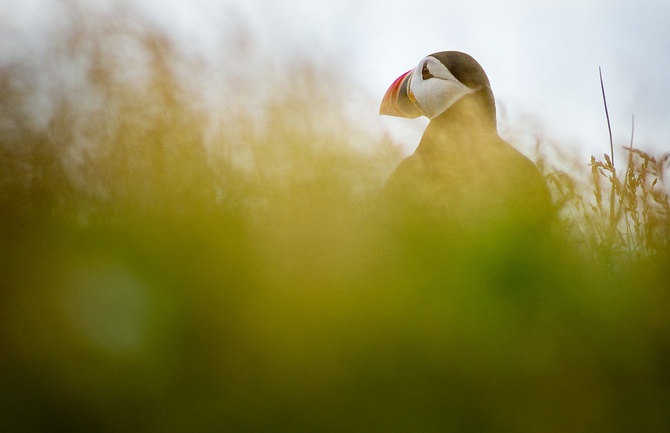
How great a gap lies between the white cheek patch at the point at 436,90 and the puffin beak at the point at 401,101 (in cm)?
8

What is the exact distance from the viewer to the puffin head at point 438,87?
17.3 feet

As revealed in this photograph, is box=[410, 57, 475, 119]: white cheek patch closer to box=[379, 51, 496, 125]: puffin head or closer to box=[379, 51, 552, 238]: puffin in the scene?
box=[379, 51, 496, 125]: puffin head

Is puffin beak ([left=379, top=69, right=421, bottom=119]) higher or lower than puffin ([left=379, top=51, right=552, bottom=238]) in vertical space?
higher

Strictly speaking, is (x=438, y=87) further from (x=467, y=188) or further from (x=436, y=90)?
(x=467, y=188)

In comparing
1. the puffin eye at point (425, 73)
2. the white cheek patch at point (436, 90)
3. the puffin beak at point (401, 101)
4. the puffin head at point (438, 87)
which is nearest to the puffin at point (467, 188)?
the puffin head at point (438, 87)

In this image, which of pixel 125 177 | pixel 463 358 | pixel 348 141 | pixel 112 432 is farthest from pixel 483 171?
pixel 112 432

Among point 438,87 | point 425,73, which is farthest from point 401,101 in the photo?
point 438,87

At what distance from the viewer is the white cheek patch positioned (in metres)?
5.36

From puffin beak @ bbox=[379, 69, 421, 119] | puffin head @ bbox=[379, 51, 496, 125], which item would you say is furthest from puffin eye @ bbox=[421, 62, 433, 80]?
puffin beak @ bbox=[379, 69, 421, 119]

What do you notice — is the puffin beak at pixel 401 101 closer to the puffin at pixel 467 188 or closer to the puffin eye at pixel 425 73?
the puffin eye at pixel 425 73

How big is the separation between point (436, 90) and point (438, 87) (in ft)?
0.22

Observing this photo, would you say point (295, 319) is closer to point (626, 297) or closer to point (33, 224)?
point (33, 224)

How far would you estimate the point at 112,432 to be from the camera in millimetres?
640

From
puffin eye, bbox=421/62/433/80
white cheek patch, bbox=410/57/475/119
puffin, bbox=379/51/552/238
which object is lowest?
puffin, bbox=379/51/552/238
